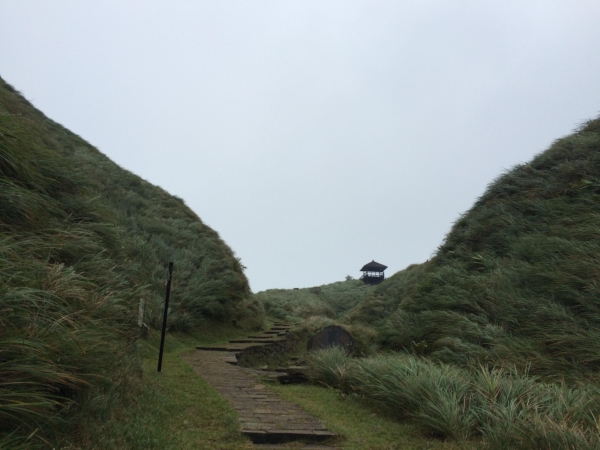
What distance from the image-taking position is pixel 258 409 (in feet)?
17.4

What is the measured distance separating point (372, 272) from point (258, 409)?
41123 mm

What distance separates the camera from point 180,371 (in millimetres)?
7297

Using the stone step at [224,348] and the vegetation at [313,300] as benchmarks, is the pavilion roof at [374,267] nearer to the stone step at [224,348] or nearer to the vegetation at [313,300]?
the vegetation at [313,300]

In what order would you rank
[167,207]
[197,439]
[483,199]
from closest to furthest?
1. [197,439]
2. [483,199]
3. [167,207]

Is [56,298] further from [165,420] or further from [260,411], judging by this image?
[260,411]

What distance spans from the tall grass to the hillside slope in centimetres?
140

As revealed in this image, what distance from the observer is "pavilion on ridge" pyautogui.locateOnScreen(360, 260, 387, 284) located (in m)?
44.6

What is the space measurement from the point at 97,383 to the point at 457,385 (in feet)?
12.6

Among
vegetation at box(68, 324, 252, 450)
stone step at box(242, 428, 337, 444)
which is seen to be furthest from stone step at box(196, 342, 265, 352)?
stone step at box(242, 428, 337, 444)

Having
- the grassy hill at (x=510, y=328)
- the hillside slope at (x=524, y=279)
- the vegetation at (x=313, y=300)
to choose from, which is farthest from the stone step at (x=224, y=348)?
the vegetation at (x=313, y=300)

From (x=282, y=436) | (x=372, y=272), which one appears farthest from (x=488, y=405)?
(x=372, y=272)

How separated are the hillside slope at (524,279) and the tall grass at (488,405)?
140 cm

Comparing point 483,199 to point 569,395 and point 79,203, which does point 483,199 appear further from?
point 79,203

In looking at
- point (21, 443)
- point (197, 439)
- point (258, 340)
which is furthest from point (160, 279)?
point (21, 443)
